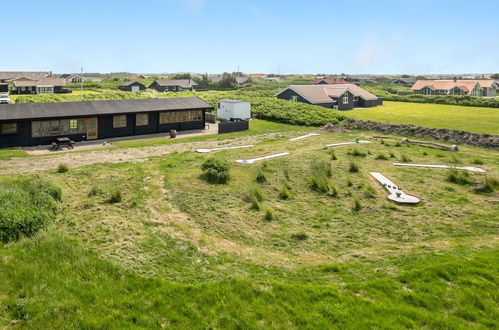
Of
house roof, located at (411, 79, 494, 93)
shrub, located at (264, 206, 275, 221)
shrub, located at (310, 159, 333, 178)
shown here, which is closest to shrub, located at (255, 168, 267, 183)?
shrub, located at (310, 159, 333, 178)

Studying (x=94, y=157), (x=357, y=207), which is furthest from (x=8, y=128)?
(x=357, y=207)

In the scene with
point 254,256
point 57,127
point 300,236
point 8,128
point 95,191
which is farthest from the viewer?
point 57,127

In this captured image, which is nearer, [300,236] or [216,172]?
[300,236]

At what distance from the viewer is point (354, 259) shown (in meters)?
12.2

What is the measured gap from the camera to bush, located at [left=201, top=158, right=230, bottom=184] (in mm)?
20125

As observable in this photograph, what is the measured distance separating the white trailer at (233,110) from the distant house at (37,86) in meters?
60.4

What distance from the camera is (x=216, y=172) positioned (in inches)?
798

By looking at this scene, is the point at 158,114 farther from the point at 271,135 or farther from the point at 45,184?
the point at 45,184

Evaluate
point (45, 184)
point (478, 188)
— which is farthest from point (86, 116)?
point (478, 188)

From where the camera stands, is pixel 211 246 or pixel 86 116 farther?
pixel 86 116

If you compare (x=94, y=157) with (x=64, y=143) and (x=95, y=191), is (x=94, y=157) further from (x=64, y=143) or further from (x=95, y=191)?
(x=95, y=191)

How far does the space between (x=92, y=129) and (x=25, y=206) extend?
19475 mm

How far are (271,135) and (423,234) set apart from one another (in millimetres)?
25109

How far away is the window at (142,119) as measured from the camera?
35209mm
